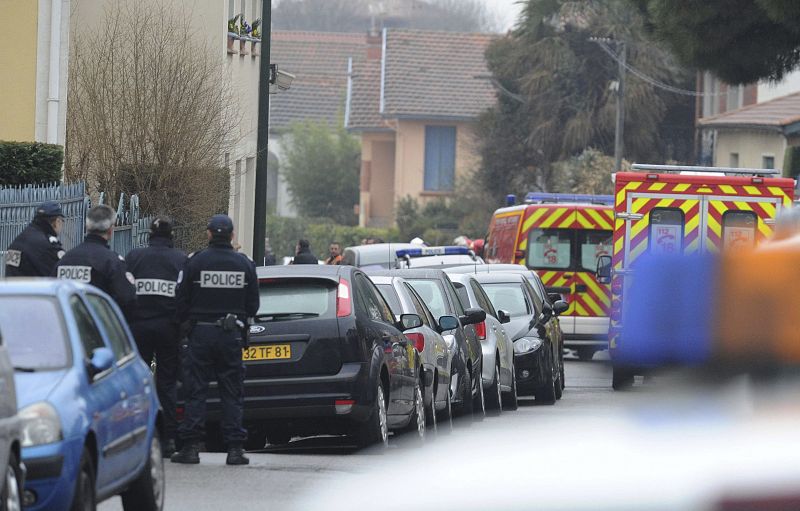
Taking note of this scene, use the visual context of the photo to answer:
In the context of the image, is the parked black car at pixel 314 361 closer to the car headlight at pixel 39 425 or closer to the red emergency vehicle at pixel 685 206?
the car headlight at pixel 39 425

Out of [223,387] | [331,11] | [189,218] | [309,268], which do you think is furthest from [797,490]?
[331,11]

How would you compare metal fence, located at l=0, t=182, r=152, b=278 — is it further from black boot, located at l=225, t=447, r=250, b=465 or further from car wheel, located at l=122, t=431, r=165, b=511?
car wheel, located at l=122, t=431, r=165, b=511

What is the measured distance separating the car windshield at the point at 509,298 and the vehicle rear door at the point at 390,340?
7930mm

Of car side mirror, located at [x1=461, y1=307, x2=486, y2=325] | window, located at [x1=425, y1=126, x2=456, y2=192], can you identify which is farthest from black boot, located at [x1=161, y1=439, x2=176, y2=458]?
window, located at [x1=425, y1=126, x2=456, y2=192]

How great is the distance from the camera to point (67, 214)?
17.3 meters

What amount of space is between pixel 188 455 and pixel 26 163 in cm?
714

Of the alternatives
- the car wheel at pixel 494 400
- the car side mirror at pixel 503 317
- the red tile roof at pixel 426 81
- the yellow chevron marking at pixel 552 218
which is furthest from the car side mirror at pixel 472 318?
the red tile roof at pixel 426 81

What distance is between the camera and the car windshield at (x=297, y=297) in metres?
12.2

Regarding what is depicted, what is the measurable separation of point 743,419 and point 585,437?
39 cm

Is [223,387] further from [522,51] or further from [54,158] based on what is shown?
[522,51]

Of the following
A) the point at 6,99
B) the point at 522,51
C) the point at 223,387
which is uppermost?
the point at 522,51

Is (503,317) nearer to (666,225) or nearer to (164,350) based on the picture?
(666,225)

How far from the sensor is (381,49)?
264ft

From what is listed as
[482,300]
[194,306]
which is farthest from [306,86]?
[194,306]
